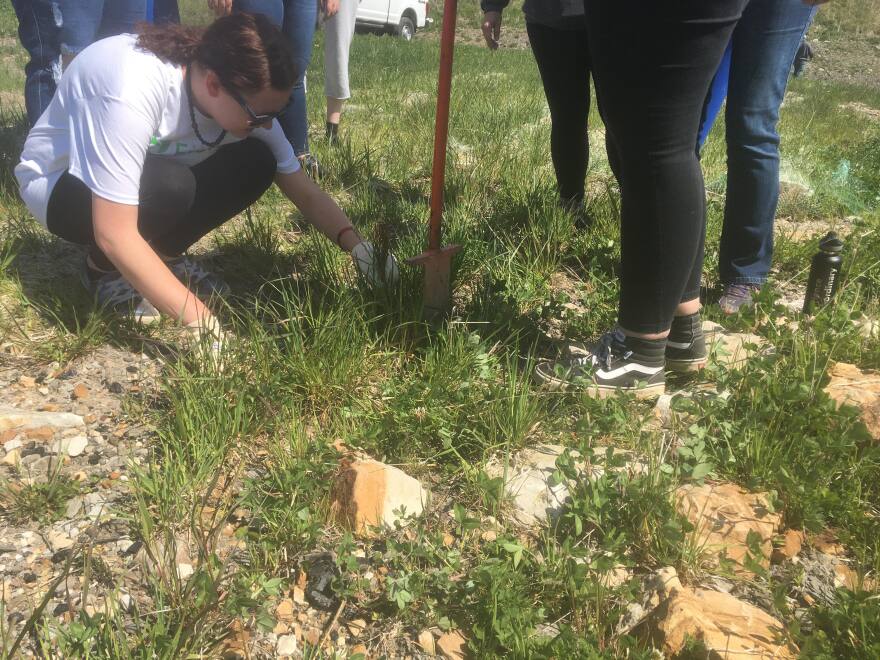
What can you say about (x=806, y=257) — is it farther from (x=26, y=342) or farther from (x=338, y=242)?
(x=26, y=342)

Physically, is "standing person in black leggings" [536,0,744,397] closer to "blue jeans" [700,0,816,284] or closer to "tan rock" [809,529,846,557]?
"tan rock" [809,529,846,557]

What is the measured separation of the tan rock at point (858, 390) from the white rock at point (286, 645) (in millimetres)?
1384

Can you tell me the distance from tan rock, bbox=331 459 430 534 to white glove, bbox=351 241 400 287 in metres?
0.75

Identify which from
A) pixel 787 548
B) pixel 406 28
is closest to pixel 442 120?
pixel 787 548

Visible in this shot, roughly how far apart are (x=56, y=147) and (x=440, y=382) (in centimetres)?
138

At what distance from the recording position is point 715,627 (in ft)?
4.24

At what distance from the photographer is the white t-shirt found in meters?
1.97

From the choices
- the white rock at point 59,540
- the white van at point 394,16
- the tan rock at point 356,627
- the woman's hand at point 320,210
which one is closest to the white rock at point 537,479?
the tan rock at point 356,627

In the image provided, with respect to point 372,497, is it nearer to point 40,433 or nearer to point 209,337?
point 209,337

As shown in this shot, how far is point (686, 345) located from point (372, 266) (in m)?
0.99

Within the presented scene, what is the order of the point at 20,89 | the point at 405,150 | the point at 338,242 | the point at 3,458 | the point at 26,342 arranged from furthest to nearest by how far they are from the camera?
the point at 20,89 → the point at 405,150 → the point at 338,242 → the point at 26,342 → the point at 3,458

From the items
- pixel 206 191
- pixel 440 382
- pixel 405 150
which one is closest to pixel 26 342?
pixel 206 191

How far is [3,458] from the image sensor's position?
5.72 feet

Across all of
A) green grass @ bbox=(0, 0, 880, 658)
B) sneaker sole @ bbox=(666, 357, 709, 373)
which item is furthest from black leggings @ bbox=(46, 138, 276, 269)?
sneaker sole @ bbox=(666, 357, 709, 373)
